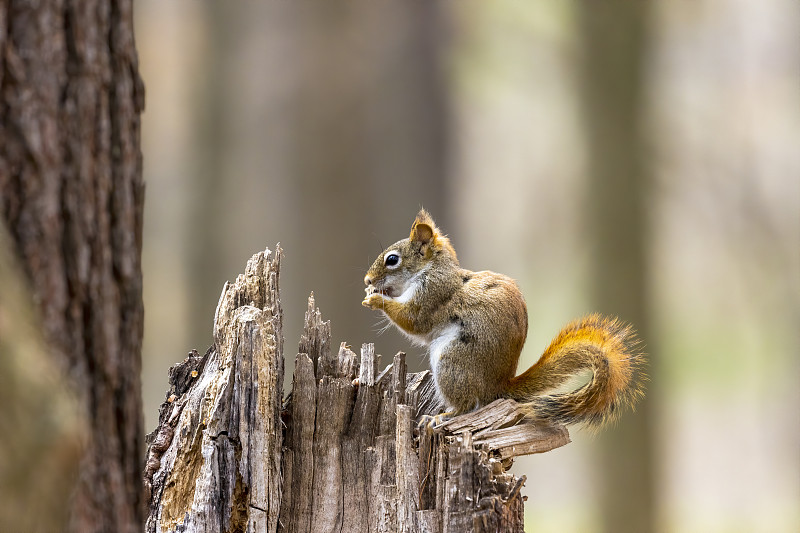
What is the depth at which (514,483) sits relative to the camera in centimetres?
171

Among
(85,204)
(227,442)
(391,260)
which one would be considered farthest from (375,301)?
(85,204)

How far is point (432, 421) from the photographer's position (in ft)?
6.78

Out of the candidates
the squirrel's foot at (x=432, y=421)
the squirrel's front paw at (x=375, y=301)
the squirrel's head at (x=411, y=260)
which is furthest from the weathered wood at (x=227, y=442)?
the squirrel's head at (x=411, y=260)

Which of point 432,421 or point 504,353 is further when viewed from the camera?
point 504,353

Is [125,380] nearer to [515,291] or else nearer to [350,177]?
[515,291]

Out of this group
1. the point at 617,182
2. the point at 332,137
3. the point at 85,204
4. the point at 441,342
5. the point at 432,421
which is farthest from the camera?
the point at 332,137

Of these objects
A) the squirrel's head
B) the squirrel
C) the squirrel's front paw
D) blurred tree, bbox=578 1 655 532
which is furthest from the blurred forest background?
the squirrel

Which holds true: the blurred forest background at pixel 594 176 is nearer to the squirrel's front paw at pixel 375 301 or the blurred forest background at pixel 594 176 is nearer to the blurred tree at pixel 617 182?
the blurred tree at pixel 617 182

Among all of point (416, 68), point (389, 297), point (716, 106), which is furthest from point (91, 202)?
point (716, 106)

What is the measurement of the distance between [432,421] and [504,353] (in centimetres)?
33

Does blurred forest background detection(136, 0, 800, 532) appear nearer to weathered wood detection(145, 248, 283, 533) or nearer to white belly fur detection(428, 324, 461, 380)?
white belly fur detection(428, 324, 461, 380)

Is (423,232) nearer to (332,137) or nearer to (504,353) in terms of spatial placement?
(504,353)

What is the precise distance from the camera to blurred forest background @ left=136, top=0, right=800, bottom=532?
14.2ft

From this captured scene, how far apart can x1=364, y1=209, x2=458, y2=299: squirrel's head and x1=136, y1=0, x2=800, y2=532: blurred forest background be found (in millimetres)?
1237
